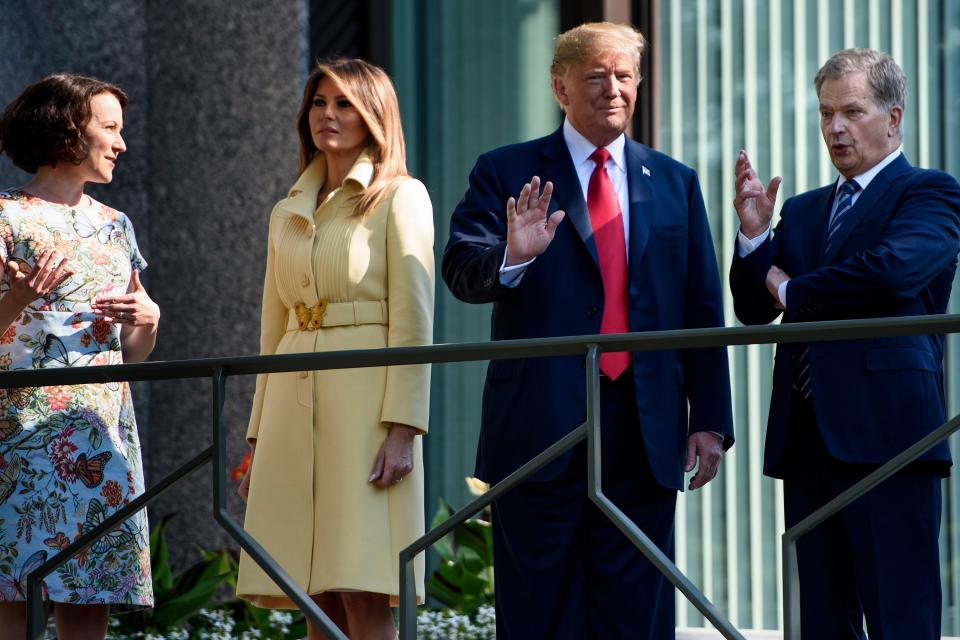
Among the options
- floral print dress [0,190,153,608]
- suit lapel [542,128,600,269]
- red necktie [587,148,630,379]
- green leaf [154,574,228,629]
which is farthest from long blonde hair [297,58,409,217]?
green leaf [154,574,228,629]

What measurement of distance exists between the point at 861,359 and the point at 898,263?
24 centimetres

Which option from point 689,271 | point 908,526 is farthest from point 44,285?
point 908,526

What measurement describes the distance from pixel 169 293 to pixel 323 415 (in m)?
2.63

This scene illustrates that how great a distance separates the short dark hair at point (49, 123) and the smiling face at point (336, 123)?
55cm

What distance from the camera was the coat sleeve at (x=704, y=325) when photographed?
364 centimetres

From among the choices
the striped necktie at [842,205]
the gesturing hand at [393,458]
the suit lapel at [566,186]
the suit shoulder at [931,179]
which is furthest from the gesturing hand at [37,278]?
the suit shoulder at [931,179]

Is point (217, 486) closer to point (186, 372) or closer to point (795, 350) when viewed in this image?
point (186, 372)

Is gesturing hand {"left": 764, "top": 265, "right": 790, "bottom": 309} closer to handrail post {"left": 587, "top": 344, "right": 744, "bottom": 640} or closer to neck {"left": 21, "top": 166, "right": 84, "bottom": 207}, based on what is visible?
handrail post {"left": 587, "top": 344, "right": 744, "bottom": 640}

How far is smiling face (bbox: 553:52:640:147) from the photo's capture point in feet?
12.2

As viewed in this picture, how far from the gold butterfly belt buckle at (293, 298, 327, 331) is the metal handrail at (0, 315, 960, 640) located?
2.15 ft

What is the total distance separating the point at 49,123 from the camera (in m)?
3.91

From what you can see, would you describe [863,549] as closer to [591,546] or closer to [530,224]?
[591,546]

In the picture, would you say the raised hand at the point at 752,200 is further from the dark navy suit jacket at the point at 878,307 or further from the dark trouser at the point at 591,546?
the dark trouser at the point at 591,546

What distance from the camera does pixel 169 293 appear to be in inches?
251
